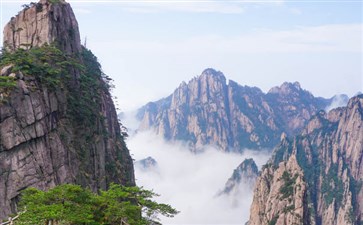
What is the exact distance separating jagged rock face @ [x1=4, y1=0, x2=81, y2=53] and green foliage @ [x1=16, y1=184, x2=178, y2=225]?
117 ft

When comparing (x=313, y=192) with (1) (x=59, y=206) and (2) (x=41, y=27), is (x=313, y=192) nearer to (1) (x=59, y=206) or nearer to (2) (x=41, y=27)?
(2) (x=41, y=27)

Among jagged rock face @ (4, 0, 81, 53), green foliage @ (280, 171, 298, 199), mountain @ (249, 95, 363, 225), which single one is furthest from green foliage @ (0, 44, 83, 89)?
green foliage @ (280, 171, 298, 199)

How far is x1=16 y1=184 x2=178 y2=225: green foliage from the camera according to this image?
29.1 meters

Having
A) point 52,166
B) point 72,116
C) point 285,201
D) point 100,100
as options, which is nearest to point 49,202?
point 52,166

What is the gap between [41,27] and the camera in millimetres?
65250

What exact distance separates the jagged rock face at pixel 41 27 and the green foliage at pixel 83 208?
117 ft

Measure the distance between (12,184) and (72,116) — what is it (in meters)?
15.7

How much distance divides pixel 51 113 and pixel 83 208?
27.7 metres

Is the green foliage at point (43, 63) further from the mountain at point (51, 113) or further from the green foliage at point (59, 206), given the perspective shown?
the green foliage at point (59, 206)

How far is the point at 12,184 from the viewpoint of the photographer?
47625 mm

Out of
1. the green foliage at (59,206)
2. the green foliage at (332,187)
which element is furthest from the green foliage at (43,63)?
the green foliage at (332,187)

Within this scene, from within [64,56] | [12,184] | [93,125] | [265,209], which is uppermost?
[64,56]

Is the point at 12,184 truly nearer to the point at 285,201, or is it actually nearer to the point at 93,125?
the point at 93,125

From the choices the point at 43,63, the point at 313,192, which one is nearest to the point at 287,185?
the point at 313,192
